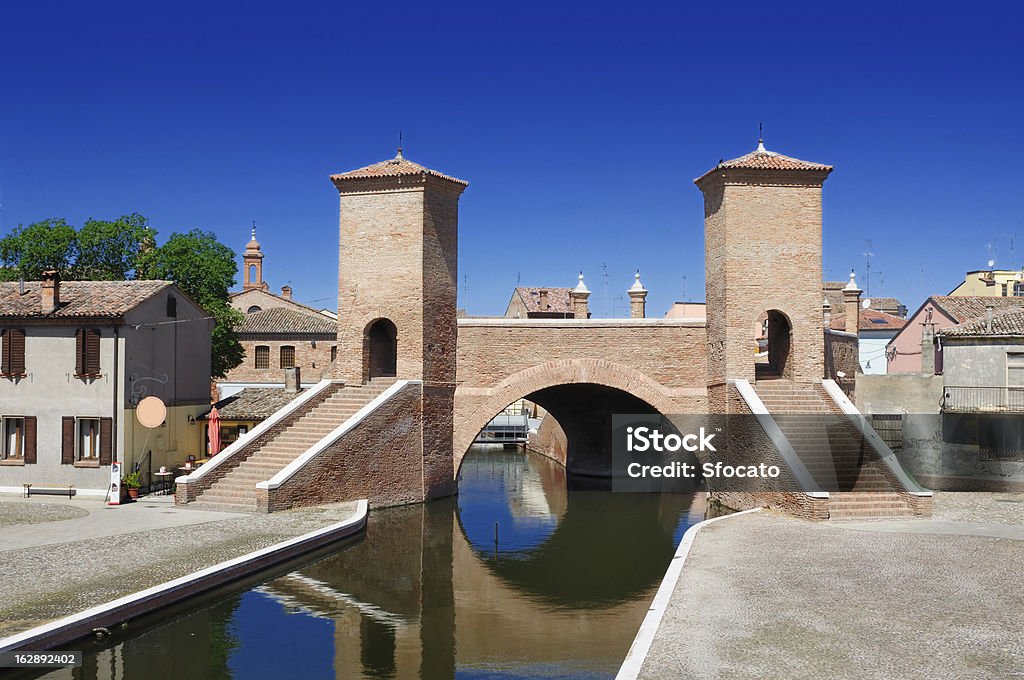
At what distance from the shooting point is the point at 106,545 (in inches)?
623

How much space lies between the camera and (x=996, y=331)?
2823cm

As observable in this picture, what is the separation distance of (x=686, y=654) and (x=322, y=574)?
8.45 metres

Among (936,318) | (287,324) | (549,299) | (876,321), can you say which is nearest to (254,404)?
(287,324)

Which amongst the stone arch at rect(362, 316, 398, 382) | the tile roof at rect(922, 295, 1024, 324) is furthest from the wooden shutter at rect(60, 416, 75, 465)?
the tile roof at rect(922, 295, 1024, 324)

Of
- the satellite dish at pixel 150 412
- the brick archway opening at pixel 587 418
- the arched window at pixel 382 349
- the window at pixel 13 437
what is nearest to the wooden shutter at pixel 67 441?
the window at pixel 13 437

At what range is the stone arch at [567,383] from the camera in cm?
2473

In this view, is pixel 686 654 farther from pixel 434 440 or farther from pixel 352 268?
pixel 352 268

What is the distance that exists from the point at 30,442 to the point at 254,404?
21.1 ft

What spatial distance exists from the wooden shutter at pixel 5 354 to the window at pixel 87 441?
7.48ft

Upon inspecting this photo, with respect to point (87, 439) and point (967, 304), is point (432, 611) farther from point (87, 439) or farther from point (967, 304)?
point (967, 304)

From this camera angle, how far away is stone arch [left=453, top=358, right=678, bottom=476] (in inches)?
974

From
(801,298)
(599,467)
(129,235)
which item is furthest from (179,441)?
(801,298)

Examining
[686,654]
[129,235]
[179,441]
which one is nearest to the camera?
[686,654]

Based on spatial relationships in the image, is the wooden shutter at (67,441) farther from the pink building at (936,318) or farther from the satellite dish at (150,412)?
the pink building at (936,318)
